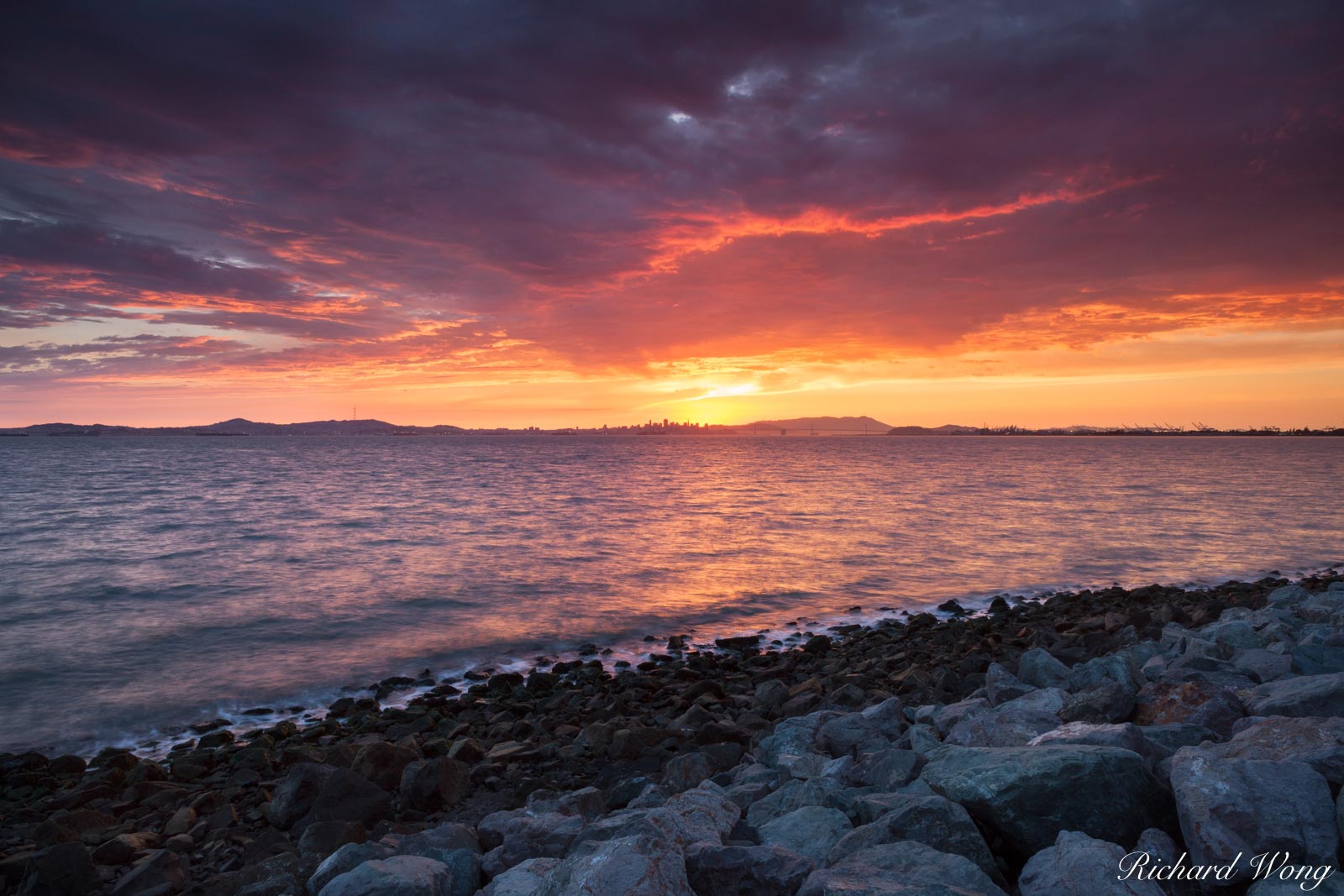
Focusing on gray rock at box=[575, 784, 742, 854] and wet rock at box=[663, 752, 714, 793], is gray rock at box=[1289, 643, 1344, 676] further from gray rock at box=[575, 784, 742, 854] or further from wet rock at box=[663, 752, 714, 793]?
gray rock at box=[575, 784, 742, 854]

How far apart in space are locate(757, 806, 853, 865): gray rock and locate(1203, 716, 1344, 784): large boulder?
7.33 ft

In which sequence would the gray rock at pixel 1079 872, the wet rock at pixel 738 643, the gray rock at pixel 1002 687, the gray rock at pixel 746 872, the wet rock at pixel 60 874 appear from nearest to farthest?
the gray rock at pixel 1079 872
the gray rock at pixel 746 872
the wet rock at pixel 60 874
the gray rock at pixel 1002 687
the wet rock at pixel 738 643

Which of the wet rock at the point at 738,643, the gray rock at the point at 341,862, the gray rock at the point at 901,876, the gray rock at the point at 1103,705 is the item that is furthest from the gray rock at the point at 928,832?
the wet rock at the point at 738,643

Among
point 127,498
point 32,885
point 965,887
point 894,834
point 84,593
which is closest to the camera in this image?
point 965,887

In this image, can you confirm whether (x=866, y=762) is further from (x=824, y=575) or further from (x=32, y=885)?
(x=824, y=575)

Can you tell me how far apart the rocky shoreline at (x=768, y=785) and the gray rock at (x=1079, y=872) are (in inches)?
0.6

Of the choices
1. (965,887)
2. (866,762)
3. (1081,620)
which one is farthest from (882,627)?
(965,887)

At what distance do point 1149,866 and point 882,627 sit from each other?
1258 centimetres

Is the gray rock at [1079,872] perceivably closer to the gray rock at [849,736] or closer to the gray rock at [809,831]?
the gray rock at [809,831]

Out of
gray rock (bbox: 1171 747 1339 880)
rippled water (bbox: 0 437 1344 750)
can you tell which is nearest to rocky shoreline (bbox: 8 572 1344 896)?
gray rock (bbox: 1171 747 1339 880)

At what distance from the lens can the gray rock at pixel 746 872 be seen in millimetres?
3969

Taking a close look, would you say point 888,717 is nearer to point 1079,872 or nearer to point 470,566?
point 1079,872

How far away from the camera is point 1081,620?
14375 millimetres

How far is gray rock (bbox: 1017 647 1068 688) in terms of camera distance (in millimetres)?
8508
